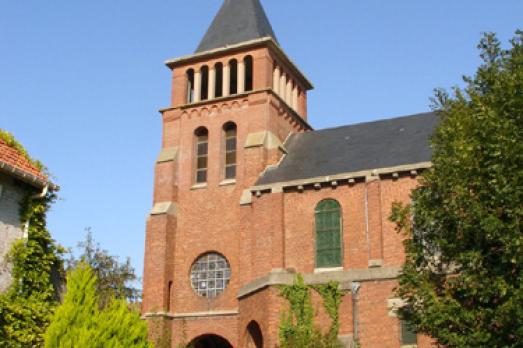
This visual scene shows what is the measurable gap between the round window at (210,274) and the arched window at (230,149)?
3759 mm

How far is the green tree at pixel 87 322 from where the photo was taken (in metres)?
16.9

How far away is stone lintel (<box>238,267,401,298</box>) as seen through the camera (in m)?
26.0

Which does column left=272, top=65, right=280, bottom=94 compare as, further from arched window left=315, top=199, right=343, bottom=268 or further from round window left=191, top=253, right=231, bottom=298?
round window left=191, top=253, right=231, bottom=298

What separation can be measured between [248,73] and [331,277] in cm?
1258

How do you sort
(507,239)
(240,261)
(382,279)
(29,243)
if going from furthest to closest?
(240,261)
(382,279)
(29,243)
(507,239)

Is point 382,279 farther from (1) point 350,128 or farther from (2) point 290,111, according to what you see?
(2) point 290,111

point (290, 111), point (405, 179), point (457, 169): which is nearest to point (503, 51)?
point (457, 169)

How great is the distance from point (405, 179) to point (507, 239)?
13040 millimetres

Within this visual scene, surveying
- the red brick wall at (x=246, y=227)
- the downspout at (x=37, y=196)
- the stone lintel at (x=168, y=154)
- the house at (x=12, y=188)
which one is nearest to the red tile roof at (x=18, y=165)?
the house at (x=12, y=188)

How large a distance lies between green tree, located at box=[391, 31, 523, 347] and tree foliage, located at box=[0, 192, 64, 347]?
902cm

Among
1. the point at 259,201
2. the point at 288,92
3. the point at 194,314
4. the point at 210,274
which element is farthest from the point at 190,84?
the point at 194,314

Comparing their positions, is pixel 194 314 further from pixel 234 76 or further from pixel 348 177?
pixel 234 76

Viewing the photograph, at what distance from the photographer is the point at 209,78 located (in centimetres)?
3459

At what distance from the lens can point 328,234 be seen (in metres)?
28.3
